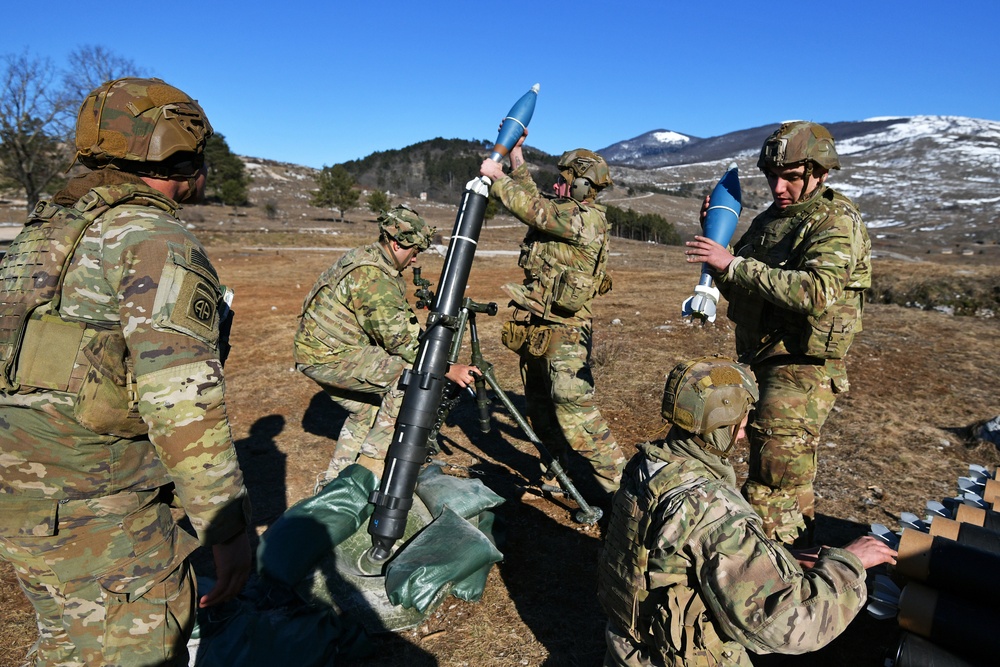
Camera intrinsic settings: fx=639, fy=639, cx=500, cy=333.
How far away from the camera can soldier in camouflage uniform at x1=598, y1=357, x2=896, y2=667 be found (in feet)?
6.57

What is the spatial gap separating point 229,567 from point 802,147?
131 inches

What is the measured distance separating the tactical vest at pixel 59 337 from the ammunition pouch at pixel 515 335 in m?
3.17

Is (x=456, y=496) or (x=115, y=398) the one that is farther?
(x=456, y=496)

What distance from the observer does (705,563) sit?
205 cm

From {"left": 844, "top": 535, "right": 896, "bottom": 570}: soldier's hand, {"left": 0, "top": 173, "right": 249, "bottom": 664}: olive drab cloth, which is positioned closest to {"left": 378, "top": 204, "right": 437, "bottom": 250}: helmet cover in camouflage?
{"left": 0, "top": 173, "right": 249, "bottom": 664}: olive drab cloth

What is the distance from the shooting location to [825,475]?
17.2 feet

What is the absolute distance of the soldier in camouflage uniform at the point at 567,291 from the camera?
458 cm

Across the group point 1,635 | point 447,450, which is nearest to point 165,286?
point 1,635

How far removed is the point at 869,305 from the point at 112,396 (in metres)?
13.1

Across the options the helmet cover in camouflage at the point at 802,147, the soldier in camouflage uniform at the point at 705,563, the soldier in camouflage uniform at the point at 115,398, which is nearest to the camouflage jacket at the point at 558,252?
the helmet cover in camouflage at the point at 802,147

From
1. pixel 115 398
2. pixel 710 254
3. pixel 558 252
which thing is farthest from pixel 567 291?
pixel 115 398

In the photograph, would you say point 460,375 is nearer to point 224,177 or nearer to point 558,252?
point 558,252

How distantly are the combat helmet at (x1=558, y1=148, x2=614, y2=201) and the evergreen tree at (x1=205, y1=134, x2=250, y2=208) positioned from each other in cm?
4460

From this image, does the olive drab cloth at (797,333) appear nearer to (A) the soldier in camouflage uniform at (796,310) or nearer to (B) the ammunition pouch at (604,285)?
(A) the soldier in camouflage uniform at (796,310)
